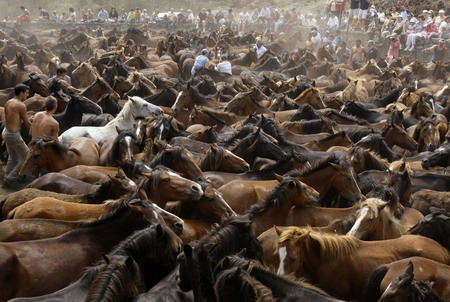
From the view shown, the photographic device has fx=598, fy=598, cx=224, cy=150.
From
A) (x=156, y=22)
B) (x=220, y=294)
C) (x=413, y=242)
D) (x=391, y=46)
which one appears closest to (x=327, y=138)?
(x=413, y=242)

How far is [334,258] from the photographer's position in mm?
4863

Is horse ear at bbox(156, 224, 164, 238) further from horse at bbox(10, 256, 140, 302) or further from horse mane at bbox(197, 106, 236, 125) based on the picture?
horse mane at bbox(197, 106, 236, 125)

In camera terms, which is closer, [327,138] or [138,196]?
[138,196]

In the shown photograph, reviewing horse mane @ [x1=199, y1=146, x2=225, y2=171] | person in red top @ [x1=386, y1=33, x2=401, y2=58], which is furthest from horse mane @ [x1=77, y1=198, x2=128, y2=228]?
person in red top @ [x1=386, y1=33, x2=401, y2=58]

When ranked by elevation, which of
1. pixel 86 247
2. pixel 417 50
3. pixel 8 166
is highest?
pixel 86 247

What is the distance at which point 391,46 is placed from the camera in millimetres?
22125

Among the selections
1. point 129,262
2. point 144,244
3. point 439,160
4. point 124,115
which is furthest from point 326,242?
point 124,115

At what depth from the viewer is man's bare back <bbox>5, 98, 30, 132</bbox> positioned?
27.6 feet

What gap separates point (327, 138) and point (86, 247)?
4721 millimetres

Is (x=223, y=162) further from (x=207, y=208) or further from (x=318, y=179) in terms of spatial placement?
(x=207, y=208)

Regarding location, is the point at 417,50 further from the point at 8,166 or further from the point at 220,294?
the point at 220,294

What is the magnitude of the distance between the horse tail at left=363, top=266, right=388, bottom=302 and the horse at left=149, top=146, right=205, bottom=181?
2.40 metres

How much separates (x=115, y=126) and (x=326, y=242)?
5.03 m

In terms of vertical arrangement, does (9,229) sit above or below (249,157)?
above
